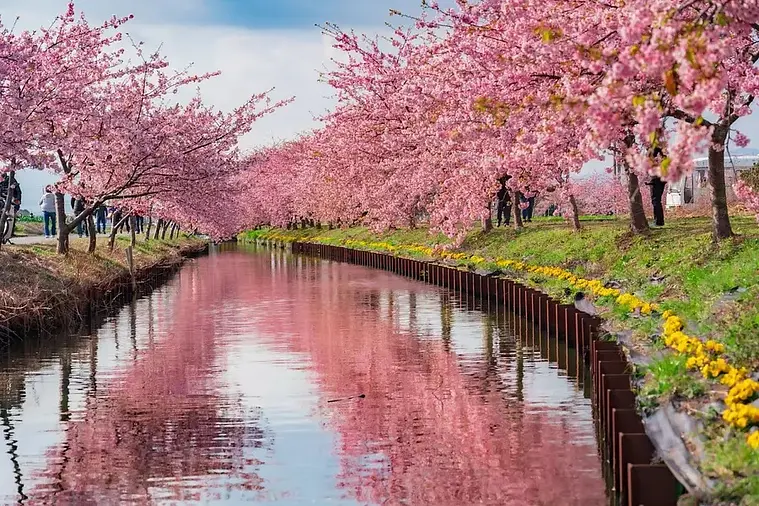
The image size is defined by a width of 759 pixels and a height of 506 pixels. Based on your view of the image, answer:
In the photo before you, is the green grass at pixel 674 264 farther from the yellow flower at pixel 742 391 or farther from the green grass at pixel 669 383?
the yellow flower at pixel 742 391

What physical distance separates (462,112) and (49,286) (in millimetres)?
10441

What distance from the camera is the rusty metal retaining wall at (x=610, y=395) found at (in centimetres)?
859

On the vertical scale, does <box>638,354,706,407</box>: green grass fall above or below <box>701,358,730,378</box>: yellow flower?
below

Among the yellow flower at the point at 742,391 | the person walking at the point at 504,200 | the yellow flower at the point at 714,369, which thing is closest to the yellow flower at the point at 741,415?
the yellow flower at the point at 742,391

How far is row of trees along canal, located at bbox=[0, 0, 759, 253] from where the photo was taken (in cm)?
822

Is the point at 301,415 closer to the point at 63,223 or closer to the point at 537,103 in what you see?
the point at 537,103

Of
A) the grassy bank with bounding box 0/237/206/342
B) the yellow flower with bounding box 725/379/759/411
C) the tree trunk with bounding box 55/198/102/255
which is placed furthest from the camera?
the tree trunk with bounding box 55/198/102/255

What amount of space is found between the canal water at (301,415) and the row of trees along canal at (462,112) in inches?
140

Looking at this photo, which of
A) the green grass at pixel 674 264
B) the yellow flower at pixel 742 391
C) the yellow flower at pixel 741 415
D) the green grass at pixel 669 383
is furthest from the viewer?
the green grass at pixel 674 264

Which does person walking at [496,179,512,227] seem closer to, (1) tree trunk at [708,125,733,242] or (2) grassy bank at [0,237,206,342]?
(2) grassy bank at [0,237,206,342]

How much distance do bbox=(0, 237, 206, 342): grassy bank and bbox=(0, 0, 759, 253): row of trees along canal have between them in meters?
1.78

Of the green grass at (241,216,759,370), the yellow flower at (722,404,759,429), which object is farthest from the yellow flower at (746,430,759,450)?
the green grass at (241,216,759,370)

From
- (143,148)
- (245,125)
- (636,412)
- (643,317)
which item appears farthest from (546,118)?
(245,125)

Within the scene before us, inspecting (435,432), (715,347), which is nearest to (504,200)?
(435,432)
